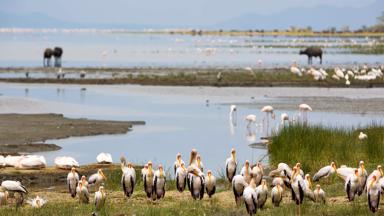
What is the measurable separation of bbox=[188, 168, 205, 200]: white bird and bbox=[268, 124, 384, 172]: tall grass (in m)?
4.27

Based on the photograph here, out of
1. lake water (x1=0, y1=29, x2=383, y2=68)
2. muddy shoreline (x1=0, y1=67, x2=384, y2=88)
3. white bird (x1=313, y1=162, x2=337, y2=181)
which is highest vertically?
lake water (x1=0, y1=29, x2=383, y2=68)

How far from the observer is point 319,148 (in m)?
20.3

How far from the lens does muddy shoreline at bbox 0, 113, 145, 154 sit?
83.9 ft

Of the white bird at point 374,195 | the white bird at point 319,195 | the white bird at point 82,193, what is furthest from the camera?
the white bird at point 82,193

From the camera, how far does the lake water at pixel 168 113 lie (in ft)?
83.5

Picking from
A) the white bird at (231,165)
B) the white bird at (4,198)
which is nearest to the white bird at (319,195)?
the white bird at (231,165)

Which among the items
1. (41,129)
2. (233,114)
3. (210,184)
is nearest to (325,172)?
(210,184)

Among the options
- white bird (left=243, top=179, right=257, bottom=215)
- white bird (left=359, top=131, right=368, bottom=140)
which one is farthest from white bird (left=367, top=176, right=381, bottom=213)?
white bird (left=359, top=131, right=368, bottom=140)

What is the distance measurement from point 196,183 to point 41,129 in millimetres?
14102

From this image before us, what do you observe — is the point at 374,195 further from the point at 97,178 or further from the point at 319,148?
the point at 319,148

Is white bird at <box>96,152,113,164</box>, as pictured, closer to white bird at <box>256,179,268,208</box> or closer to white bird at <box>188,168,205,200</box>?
white bird at <box>188,168,205,200</box>

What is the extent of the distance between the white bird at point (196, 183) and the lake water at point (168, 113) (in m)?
5.84

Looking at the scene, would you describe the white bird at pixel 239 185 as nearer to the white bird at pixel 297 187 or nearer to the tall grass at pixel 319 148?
the white bird at pixel 297 187

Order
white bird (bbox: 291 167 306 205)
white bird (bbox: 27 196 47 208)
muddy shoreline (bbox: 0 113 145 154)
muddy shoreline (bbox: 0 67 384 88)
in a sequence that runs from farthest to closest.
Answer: muddy shoreline (bbox: 0 67 384 88)
muddy shoreline (bbox: 0 113 145 154)
white bird (bbox: 27 196 47 208)
white bird (bbox: 291 167 306 205)
